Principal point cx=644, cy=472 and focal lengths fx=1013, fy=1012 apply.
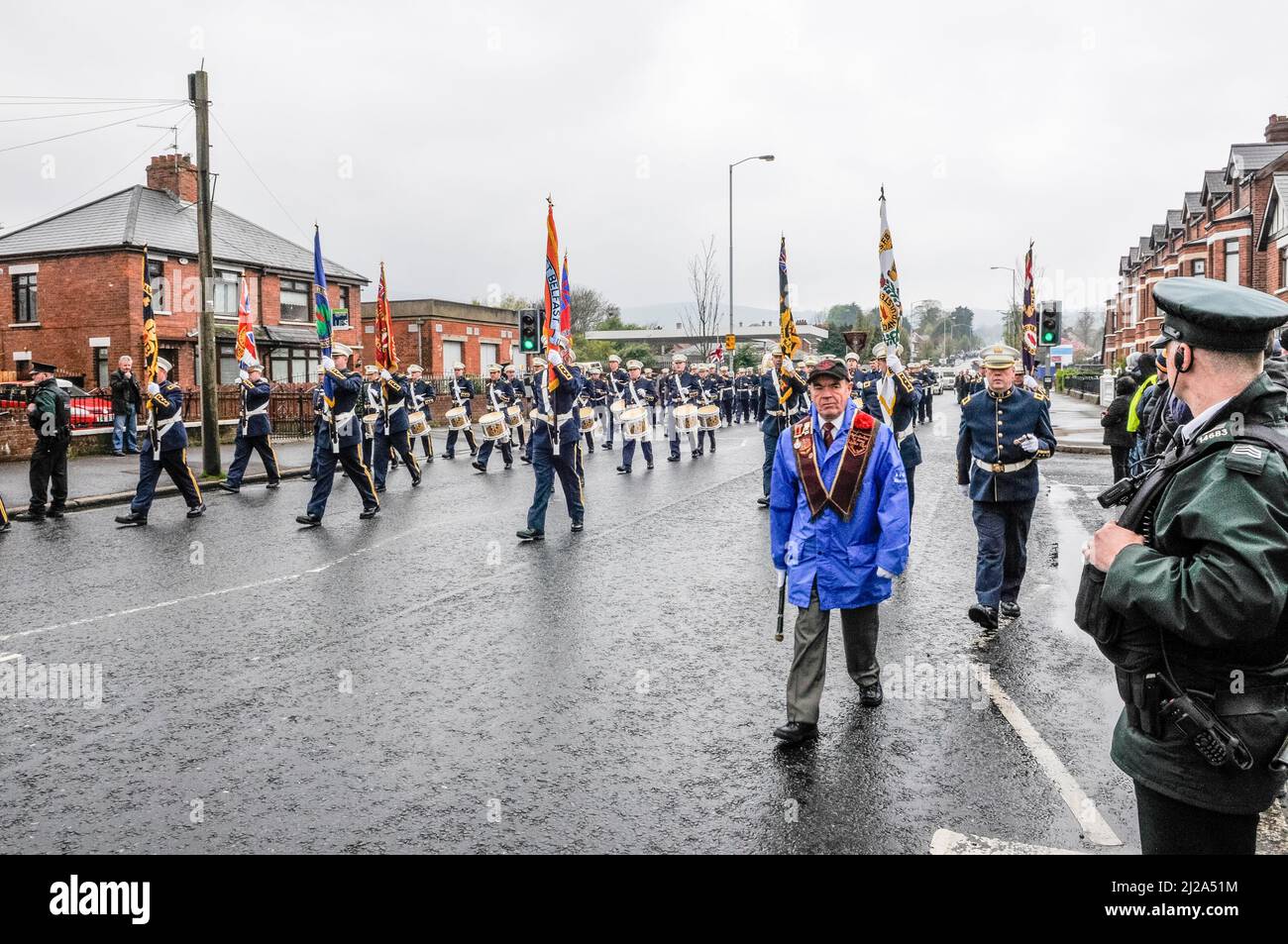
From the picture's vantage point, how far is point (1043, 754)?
15.6 ft

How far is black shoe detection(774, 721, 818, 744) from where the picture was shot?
488cm

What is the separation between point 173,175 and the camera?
3644 cm

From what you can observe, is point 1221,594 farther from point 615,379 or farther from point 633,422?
point 615,379

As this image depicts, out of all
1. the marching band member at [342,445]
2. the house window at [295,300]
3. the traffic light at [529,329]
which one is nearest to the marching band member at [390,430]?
the marching band member at [342,445]

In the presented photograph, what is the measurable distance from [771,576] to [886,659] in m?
2.63

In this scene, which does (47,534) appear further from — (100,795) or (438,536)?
(100,795)

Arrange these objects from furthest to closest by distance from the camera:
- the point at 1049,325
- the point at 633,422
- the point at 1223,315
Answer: the point at 1049,325
the point at 633,422
the point at 1223,315

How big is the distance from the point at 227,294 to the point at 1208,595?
3735 centimetres

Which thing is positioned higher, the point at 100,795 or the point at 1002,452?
the point at 1002,452

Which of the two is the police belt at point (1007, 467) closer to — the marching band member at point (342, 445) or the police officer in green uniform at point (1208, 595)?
the police officer in green uniform at point (1208, 595)

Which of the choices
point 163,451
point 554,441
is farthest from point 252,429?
point 554,441

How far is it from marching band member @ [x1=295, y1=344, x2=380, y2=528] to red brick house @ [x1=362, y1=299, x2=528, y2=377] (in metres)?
30.5

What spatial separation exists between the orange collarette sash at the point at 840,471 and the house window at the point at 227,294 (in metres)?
33.8
